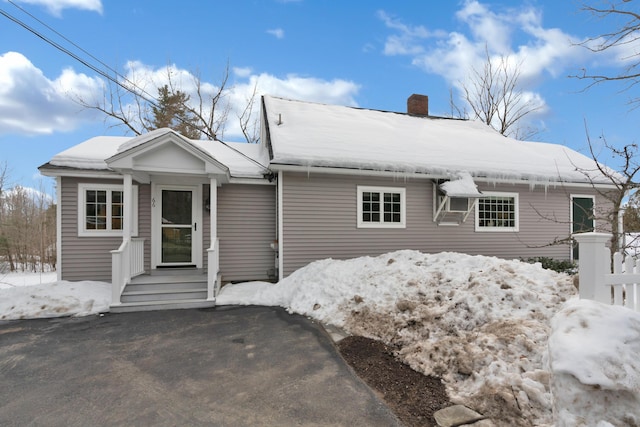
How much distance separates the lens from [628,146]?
442cm

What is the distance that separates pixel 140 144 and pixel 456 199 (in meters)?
7.76

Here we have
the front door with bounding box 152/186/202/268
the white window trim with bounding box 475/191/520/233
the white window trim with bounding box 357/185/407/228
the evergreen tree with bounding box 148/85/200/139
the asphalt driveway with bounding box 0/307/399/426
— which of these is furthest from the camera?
the evergreen tree with bounding box 148/85/200/139

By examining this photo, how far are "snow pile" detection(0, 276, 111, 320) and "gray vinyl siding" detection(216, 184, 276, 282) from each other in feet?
8.59

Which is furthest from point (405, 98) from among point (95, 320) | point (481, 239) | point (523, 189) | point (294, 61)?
point (95, 320)

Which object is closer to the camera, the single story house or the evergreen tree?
the single story house

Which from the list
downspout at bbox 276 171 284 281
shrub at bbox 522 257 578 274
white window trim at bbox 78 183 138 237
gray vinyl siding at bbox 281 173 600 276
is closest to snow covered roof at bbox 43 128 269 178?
white window trim at bbox 78 183 138 237

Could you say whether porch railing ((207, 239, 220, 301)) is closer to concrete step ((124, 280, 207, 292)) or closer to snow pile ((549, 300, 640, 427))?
concrete step ((124, 280, 207, 292))

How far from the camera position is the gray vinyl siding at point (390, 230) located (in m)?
7.68

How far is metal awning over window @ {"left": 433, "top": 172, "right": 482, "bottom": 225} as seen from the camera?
25.6 ft

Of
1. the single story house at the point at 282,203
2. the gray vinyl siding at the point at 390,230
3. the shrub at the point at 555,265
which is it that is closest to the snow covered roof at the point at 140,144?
the single story house at the point at 282,203

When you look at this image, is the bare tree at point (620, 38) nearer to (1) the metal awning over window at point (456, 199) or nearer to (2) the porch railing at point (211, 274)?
(1) the metal awning over window at point (456, 199)

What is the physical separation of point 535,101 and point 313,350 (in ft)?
74.6

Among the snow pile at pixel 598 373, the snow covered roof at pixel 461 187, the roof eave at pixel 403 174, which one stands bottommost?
the snow pile at pixel 598 373

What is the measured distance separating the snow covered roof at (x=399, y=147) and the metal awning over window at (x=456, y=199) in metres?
0.31
